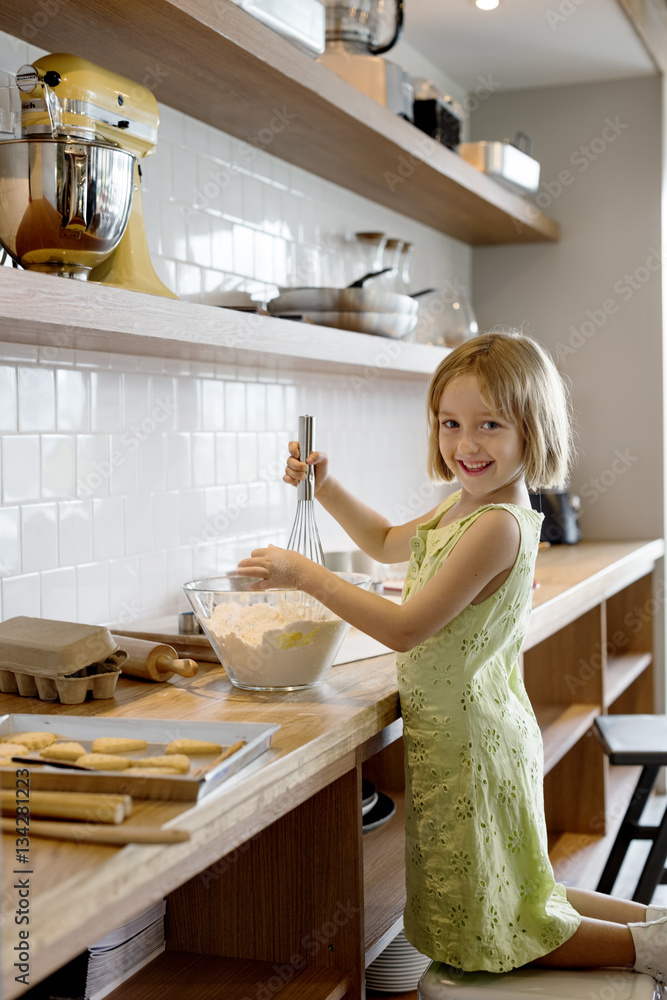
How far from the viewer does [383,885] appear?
1.66 meters

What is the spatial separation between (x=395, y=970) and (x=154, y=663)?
2.70 feet

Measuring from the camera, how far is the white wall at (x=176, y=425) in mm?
1628

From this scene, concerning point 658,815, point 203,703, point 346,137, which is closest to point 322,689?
point 203,703

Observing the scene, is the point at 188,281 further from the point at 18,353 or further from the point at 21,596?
the point at 21,596

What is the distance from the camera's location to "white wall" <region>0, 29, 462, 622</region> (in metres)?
1.63

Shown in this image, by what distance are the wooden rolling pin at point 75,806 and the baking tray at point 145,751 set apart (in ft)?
0.06

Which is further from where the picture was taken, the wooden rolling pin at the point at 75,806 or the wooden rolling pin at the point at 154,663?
the wooden rolling pin at the point at 154,663

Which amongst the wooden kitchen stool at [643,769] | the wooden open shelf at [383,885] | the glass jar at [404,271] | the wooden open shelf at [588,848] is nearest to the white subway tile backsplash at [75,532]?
the wooden open shelf at [383,885]

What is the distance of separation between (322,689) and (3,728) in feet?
1.55

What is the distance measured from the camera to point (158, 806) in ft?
3.03

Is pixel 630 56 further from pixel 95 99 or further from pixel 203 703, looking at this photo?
pixel 203 703

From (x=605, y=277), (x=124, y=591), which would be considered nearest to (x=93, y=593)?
(x=124, y=591)

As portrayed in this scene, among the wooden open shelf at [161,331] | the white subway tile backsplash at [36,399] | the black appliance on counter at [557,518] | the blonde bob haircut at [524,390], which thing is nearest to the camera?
the wooden open shelf at [161,331]

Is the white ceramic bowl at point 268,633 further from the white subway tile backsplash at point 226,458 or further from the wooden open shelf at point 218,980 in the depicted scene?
the white subway tile backsplash at point 226,458
